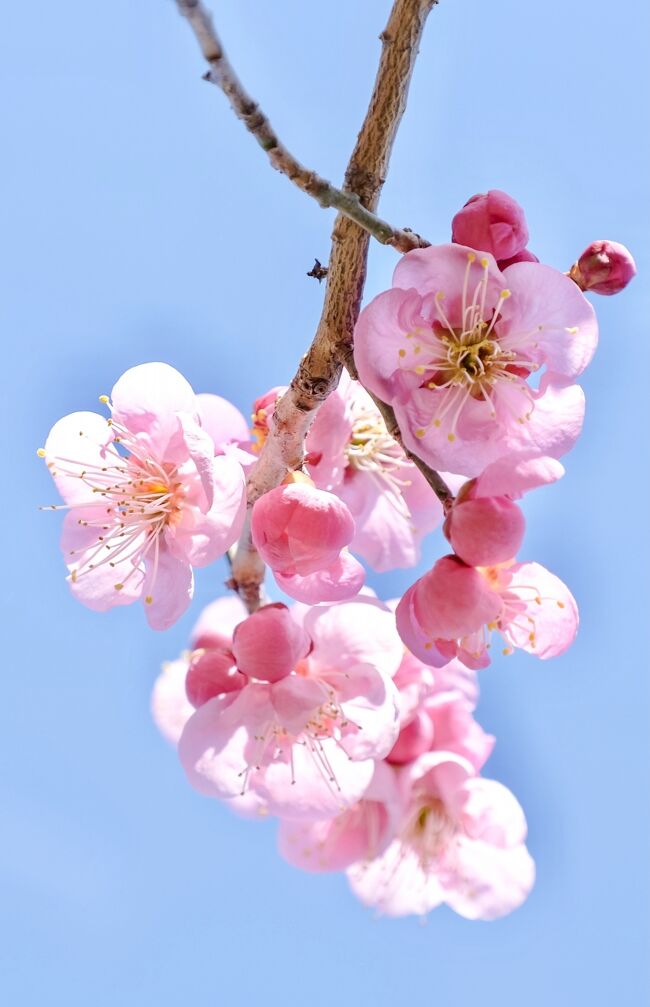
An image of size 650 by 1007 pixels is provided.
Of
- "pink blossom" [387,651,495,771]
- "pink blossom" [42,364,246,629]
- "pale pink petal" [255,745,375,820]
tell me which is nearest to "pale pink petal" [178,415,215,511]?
"pink blossom" [42,364,246,629]

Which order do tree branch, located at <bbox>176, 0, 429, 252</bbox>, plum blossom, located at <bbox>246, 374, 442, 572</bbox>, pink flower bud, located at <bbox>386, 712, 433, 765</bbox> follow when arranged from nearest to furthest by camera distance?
tree branch, located at <bbox>176, 0, 429, 252</bbox>
plum blossom, located at <bbox>246, 374, 442, 572</bbox>
pink flower bud, located at <bbox>386, 712, 433, 765</bbox>

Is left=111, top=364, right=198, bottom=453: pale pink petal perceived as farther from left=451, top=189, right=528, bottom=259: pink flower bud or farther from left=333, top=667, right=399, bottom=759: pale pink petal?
left=333, top=667, right=399, bottom=759: pale pink petal

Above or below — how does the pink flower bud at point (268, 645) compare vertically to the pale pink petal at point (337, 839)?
above

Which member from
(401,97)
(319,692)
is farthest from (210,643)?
(401,97)

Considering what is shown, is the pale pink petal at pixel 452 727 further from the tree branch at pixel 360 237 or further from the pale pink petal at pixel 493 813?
the tree branch at pixel 360 237

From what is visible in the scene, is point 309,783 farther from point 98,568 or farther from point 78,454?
point 78,454

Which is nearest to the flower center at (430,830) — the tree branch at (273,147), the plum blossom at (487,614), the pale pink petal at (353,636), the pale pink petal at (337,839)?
the pale pink petal at (337,839)

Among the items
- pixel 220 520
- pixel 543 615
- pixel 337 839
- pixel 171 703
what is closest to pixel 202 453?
pixel 220 520

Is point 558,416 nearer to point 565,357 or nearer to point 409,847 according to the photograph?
point 565,357
